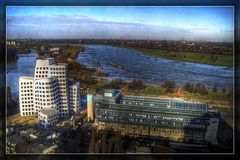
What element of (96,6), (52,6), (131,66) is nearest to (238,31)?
(131,66)

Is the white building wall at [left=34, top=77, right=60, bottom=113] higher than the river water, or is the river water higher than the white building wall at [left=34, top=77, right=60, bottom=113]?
the river water

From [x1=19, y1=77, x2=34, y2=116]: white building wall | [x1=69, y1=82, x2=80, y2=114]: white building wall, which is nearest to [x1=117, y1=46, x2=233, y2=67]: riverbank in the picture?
[x1=69, y1=82, x2=80, y2=114]: white building wall

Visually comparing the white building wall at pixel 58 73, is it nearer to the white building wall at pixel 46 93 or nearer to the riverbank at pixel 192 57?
the white building wall at pixel 46 93

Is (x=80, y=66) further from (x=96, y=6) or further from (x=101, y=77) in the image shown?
(x=96, y=6)

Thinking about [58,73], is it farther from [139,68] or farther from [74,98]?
[139,68]

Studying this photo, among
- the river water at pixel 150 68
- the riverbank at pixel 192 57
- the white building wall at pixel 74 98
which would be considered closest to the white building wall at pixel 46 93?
the white building wall at pixel 74 98

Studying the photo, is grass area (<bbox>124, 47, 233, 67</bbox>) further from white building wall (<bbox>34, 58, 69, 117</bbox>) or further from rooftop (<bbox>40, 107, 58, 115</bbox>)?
rooftop (<bbox>40, 107, 58, 115</bbox>)

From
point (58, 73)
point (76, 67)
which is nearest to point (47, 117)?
point (58, 73)

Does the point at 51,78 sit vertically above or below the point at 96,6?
below

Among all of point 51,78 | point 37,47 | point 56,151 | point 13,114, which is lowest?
point 56,151
